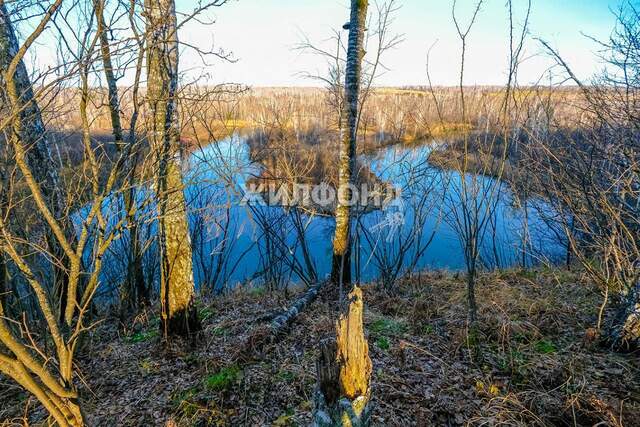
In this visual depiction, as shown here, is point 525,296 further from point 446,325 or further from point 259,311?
point 259,311

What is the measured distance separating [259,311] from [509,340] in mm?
3305

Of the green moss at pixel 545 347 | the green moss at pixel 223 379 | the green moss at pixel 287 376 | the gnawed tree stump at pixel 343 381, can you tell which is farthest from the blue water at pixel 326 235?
the gnawed tree stump at pixel 343 381

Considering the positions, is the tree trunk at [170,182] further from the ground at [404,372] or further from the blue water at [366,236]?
the blue water at [366,236]

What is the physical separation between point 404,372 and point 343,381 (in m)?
1.65

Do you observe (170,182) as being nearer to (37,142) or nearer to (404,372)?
(37,142)

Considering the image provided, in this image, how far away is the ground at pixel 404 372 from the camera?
2805mm

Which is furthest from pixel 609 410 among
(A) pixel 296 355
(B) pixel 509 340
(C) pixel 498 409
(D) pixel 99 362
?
(D) pixel 99 362

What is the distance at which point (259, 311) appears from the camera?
207 inches

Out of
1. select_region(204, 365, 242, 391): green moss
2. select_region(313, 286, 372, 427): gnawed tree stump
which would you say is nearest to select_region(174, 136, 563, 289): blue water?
select_region(204, 365, 242, 391): green moss

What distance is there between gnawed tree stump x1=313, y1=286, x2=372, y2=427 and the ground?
95 cm

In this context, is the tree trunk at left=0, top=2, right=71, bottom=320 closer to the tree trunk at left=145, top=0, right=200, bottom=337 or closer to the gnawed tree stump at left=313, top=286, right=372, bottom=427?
the tree trunk at left=145, top=0, right=200, bottom=337

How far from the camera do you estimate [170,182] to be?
3551 millimetres

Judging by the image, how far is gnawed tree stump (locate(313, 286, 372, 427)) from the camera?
2.00 meters

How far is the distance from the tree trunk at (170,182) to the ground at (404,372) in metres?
0.43
